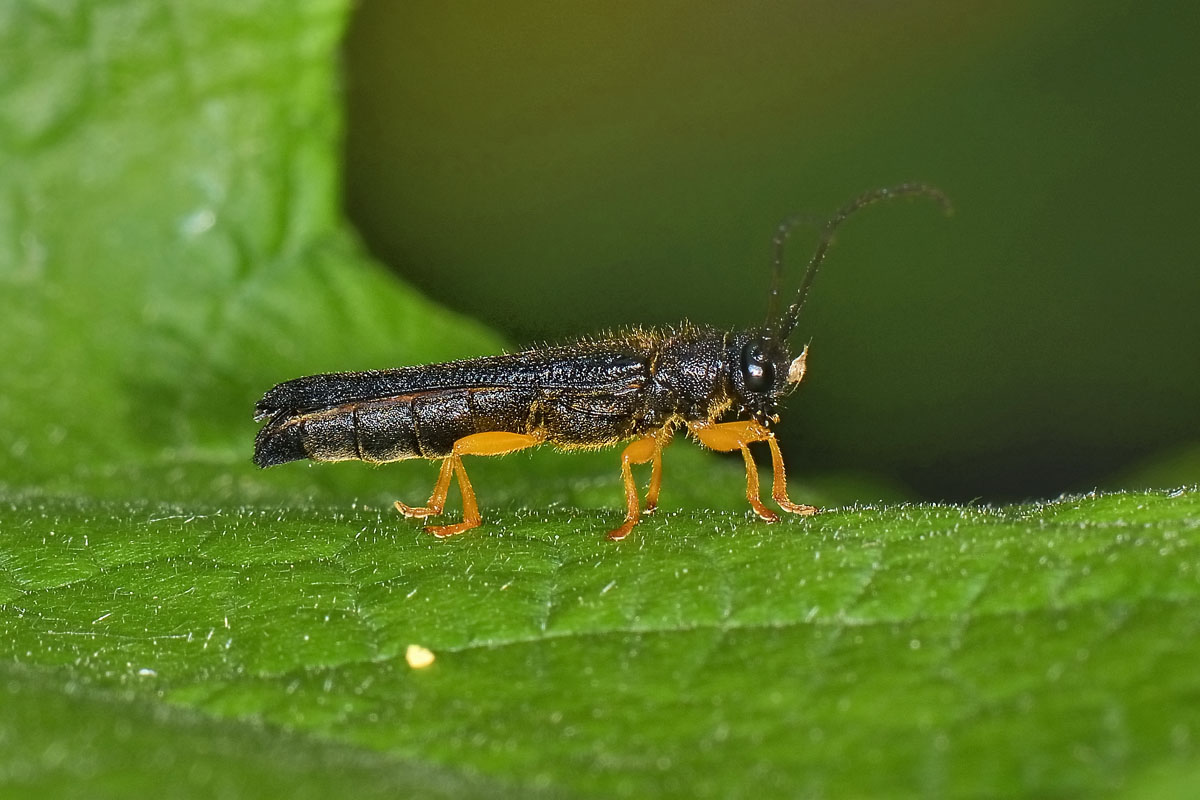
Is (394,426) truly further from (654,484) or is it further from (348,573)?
(348,573)

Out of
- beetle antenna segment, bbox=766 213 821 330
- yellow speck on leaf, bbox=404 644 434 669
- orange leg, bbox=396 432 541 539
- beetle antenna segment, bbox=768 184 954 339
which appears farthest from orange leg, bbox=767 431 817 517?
yellow speck on leaf, bbox=404 644 434 669

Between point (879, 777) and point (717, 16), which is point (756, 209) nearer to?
point (717, 16)

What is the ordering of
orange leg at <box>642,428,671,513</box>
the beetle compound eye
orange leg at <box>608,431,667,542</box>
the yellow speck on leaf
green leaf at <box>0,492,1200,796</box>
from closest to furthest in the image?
green leaf at <box>0,492,1200,796</box>
the yellow speck on leaf
orange leg at <box>608,431,667,542</box>
orange leg at <box>642,428,671,513</box>
the beetle compound eye

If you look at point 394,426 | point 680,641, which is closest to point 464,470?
point 394,426

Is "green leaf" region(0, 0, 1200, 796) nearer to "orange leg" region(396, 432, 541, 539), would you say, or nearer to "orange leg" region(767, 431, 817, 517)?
"orange leg" region(396, 432, 541, 539)

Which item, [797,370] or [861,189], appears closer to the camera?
[797,370]
